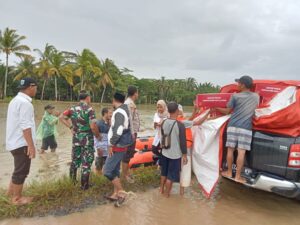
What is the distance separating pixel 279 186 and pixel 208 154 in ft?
4.14

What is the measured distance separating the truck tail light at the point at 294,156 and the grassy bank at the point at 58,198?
2647 millimetres

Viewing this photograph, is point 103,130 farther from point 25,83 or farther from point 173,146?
point 25,83

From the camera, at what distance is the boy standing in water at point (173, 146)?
4887mm

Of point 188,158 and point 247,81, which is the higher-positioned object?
point 247,81

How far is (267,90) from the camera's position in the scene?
Answer: 493 centimetres

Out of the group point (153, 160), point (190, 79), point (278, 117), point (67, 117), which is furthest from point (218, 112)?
point (190, 79)

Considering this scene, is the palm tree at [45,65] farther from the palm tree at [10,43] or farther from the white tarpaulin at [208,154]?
the white tarpaulin at [208,154]

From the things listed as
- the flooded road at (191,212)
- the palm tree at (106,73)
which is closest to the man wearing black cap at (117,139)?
the flooded road at (191,212)

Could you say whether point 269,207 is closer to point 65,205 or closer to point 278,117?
point 278,117

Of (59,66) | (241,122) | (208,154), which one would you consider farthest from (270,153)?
(59,66)

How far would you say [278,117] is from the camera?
430 centimetres

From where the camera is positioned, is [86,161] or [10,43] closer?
[86,161]

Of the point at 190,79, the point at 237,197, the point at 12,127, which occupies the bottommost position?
the point at 237,197

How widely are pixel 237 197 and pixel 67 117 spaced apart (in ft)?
11.1
